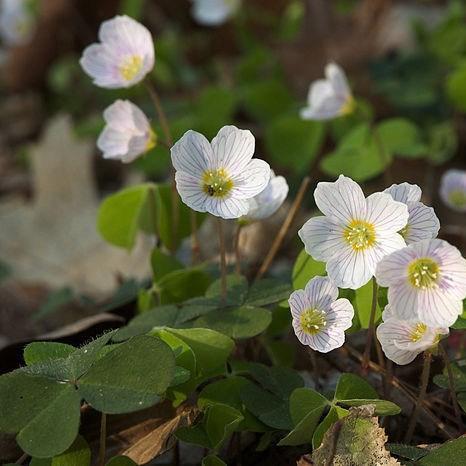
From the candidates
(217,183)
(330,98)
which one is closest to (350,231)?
(217,183)

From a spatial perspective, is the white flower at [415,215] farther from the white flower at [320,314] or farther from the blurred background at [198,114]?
the blurred background at [198,114]

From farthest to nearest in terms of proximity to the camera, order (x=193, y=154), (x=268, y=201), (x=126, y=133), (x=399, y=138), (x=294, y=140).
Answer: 1. (x=294, y=140)
2. (x=399, y=138)
3. (x=126, y=133)
4. (x=268, y=201)
5. (x=193, y=154)

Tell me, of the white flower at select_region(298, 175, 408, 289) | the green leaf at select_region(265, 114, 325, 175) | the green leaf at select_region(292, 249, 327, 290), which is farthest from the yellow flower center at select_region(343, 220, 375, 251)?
the green leaf at select_region(265, 114, 325, 175)

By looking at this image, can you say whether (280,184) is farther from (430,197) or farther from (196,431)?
(430,197)

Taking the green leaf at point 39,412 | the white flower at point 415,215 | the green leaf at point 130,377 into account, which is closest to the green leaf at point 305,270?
the white flower at point 415,215

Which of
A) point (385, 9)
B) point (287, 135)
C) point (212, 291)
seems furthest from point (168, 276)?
point (385, 9)

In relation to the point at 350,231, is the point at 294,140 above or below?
below

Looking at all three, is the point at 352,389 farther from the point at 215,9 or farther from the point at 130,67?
the point at 215,9
